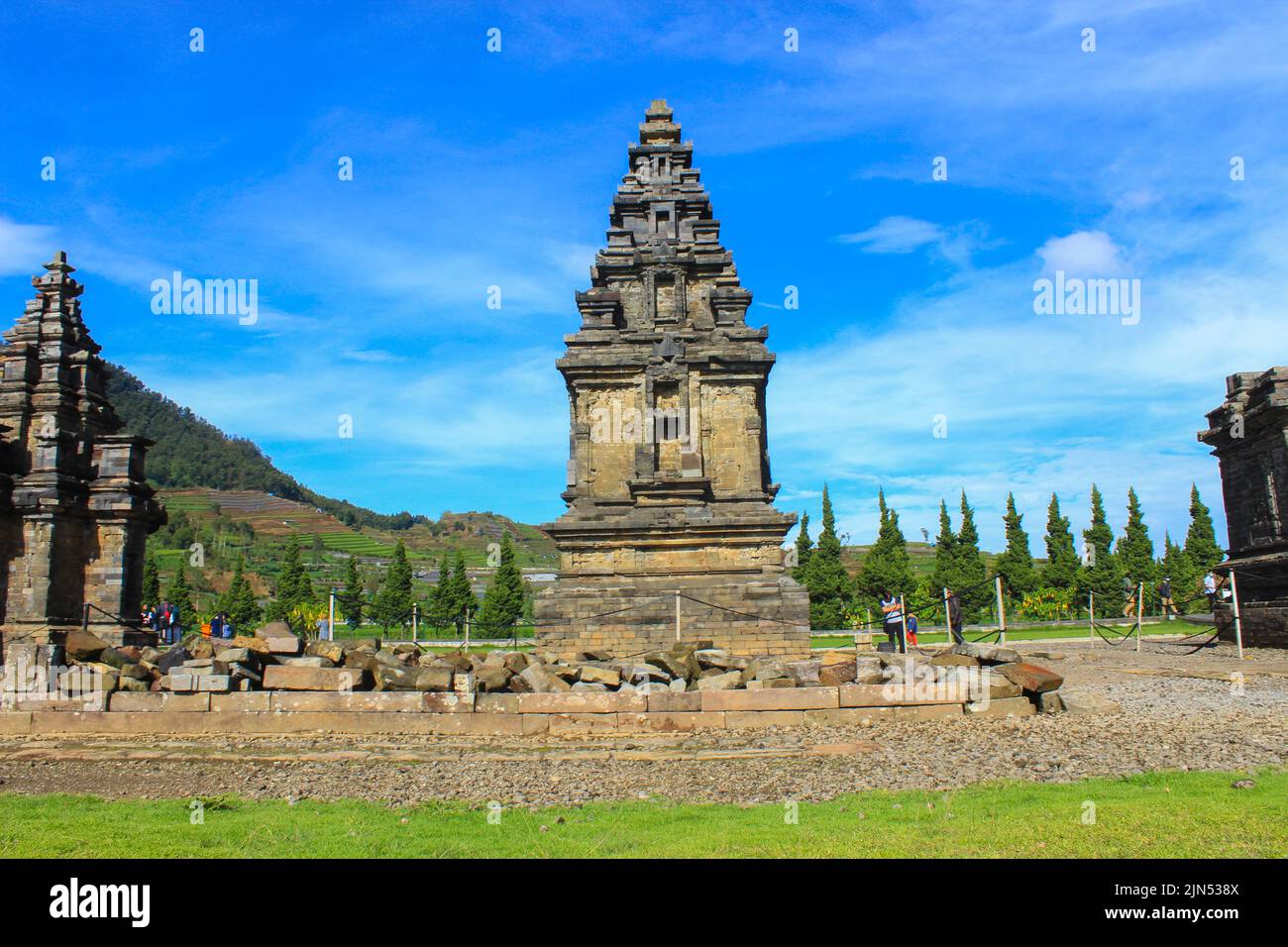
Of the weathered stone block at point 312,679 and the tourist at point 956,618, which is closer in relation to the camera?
the weathered stone block at point 312,679

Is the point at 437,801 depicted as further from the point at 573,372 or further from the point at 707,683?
the point at 573,372

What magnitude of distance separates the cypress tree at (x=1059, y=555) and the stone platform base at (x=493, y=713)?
39.3 m

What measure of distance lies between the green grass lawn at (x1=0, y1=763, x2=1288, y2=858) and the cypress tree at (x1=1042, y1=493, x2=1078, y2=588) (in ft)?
141

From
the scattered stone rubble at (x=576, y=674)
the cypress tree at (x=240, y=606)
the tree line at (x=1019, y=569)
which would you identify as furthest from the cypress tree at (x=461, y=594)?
the scattered stone rubble at (x=576, y=674)

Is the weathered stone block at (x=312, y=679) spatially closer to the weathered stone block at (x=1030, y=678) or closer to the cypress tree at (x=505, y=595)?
the weathered stone block at (x=1030, y=678)

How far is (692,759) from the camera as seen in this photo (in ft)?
33.3

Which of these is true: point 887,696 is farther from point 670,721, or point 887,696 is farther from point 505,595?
point 505,595

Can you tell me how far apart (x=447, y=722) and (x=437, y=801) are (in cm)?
396

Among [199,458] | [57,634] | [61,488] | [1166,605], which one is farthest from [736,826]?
[199,458]

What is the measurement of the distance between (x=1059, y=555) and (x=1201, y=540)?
822cm

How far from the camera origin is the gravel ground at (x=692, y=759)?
8.56 m

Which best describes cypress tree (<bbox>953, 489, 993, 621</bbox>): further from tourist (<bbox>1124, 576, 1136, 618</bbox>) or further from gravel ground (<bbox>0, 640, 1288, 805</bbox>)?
gravel ground (<bbox>0, 640, 1288, 805</bbox>)

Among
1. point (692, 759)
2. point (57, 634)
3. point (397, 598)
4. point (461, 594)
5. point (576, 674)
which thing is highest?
point (461, 594)
